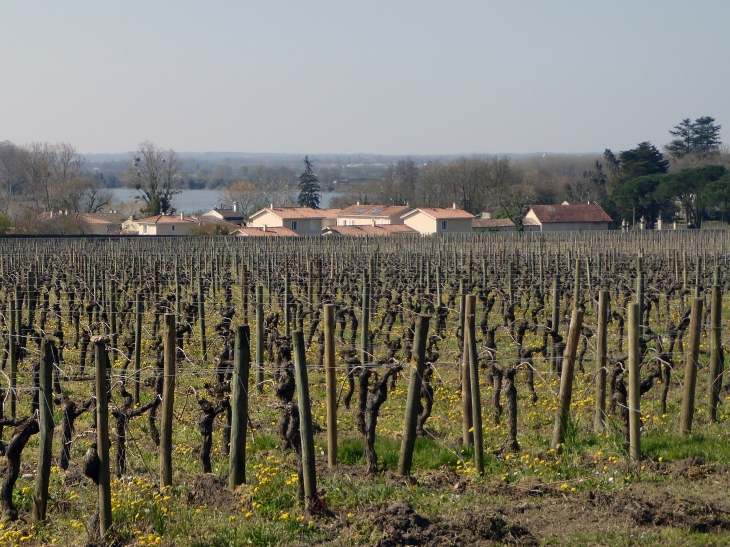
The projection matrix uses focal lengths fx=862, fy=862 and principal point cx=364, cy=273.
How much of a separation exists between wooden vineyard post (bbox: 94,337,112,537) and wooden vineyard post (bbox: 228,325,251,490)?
2.81 ft

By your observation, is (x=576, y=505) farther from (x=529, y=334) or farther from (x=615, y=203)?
(x=615, y=203)

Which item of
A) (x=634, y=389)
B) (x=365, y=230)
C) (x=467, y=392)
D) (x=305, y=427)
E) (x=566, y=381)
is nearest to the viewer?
(x=305, y=427)

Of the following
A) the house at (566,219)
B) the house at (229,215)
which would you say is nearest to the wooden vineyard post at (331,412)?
the house at (566,219)

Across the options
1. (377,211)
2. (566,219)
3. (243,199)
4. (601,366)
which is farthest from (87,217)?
(601,366)

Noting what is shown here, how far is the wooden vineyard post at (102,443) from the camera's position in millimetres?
4988

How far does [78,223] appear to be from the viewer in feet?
222

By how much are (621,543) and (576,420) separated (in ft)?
7.70

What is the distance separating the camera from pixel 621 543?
4.72m

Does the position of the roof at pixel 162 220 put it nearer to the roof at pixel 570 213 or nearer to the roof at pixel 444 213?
the roof at pixel 444 213

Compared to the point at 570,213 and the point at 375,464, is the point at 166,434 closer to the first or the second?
the point at 375,464

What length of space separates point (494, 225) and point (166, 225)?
89.4 feet

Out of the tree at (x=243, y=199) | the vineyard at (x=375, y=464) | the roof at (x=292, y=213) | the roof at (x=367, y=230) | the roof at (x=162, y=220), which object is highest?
the tree at (x=243, y=199)

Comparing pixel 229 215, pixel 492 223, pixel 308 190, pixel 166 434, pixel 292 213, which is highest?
pixel 308 190

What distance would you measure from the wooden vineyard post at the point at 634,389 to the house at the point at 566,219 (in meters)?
67.1
